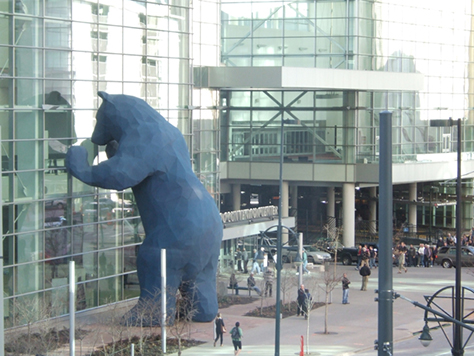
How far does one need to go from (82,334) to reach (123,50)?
32.2 feet

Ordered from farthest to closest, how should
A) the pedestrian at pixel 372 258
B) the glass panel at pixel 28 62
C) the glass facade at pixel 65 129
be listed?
the pedestrian at pixel 372 258, the glass panel at pixel 28 62, the glass facade at pixel 65 129

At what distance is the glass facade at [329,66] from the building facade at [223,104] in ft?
0.26

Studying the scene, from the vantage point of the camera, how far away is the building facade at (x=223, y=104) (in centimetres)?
2731

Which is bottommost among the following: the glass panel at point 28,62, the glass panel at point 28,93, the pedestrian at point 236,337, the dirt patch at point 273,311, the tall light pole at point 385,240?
the dirt patch at point 273,311

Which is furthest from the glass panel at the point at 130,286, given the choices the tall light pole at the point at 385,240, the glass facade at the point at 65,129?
the tall light pole at the point at 385,240

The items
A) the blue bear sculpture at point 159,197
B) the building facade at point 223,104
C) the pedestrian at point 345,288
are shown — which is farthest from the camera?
the pedestrian at point 345,288

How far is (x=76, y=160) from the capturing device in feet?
82.2

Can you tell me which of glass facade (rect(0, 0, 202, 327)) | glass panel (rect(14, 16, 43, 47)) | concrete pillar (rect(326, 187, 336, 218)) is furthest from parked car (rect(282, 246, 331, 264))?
glass panel (rect(14, 16, 43, 47))

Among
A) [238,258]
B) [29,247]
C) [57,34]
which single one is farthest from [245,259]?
[57,34]

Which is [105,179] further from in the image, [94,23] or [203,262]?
[94,23]

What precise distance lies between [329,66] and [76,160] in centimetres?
2921

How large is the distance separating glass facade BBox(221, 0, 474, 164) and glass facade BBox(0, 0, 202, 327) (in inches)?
764

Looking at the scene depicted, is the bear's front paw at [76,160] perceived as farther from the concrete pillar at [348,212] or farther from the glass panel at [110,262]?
the concrete pillar at [348,212]

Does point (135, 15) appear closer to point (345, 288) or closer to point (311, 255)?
point (345, 288)
